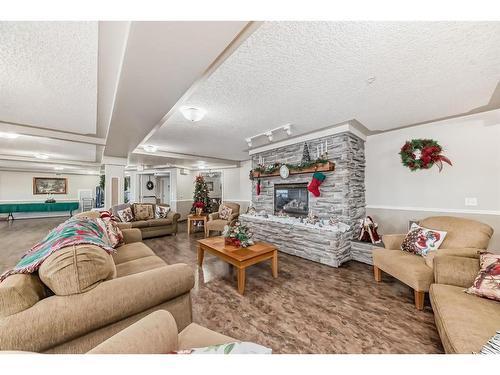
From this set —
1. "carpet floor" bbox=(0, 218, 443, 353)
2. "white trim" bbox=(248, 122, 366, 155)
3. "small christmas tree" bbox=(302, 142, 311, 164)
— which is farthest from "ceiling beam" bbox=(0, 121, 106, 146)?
"small christmas tree" bbox=(302, 142, 311, 164)

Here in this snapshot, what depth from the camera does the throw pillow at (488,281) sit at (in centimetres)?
127

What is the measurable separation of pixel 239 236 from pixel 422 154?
3.01 metres

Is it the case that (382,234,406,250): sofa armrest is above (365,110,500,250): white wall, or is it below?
below

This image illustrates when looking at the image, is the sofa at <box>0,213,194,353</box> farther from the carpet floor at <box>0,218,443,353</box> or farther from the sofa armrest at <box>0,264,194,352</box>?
the carpet floor at <box>0,218,443,353</box>

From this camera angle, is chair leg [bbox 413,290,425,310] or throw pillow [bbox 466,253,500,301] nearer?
throw pillow [bbox 466,253,500,301]

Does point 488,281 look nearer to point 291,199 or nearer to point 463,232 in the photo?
point 463,232

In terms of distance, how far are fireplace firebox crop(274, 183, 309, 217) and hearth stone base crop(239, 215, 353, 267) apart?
434 millimetres

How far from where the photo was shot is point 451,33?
1.21 metres

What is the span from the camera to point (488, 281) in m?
1.31

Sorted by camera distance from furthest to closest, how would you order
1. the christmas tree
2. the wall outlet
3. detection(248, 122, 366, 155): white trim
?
the christmas tree < detection(248, 122, 366, 155): white trim < the wall outlet

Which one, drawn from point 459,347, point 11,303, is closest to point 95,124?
point 11,303

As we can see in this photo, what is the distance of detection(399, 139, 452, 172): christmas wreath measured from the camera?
2725 mm
